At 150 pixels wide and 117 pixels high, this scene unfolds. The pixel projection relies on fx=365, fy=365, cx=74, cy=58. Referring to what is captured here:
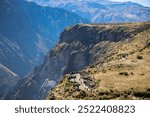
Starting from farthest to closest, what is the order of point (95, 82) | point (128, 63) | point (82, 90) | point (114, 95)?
point (128, 63), point (95, 82), point (82, 90), point (114, 95)

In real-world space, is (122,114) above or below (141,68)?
below

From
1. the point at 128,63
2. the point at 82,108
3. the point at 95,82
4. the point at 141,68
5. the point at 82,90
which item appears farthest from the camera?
the point at 128,63

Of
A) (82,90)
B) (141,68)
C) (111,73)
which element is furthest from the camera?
(141,68)

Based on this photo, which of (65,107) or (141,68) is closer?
(65,107)

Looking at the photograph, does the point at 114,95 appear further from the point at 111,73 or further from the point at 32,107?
the point at 32,107

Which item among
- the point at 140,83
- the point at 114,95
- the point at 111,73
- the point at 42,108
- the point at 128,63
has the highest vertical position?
the point at 128,63

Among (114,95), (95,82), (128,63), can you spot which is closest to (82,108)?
(114,95)

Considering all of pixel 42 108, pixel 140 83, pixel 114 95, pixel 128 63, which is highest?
pixel 128 63

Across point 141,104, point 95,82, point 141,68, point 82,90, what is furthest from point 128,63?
point 141,104

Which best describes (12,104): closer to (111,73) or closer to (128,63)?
(111,73)
